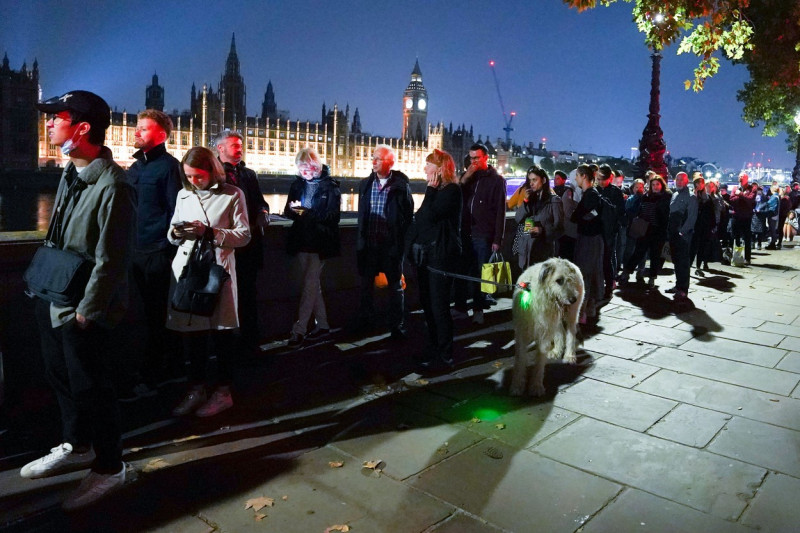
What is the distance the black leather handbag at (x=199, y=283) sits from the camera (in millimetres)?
3609

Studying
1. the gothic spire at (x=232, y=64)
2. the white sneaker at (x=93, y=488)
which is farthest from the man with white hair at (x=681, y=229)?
the gothic spire at (x=232, y=64)

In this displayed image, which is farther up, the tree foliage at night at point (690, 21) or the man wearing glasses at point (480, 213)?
the tree foliage at night at point (690, 21)

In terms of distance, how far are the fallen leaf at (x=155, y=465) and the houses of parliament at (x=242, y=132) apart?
75.7 meters

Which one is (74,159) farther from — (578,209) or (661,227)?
(661,227)

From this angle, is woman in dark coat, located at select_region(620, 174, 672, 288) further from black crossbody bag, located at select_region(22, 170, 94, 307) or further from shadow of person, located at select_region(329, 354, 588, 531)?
black crossbody bag, located at select_region(22, 170, 94, 307)

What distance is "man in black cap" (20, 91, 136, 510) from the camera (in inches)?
108

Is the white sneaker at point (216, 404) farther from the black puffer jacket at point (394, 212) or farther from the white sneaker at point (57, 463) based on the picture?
the black puffer jacket at point (394, 212)

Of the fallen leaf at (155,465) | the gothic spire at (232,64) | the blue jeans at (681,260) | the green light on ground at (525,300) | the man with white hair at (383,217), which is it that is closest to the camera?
the fallen leaf at (155,465)

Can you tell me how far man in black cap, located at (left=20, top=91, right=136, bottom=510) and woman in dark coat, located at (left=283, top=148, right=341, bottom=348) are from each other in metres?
2.52

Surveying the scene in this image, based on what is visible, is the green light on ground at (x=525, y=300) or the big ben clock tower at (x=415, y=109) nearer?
the green light on ground at (x=525, y=300)

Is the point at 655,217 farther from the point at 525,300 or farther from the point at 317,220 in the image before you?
the point at 317,220

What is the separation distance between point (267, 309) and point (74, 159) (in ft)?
9.99

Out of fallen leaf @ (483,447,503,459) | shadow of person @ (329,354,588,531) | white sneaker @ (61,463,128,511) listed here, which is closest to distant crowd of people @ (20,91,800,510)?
white sneaker @ (61,463,128,511)

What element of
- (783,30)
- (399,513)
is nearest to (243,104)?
(783,30)
